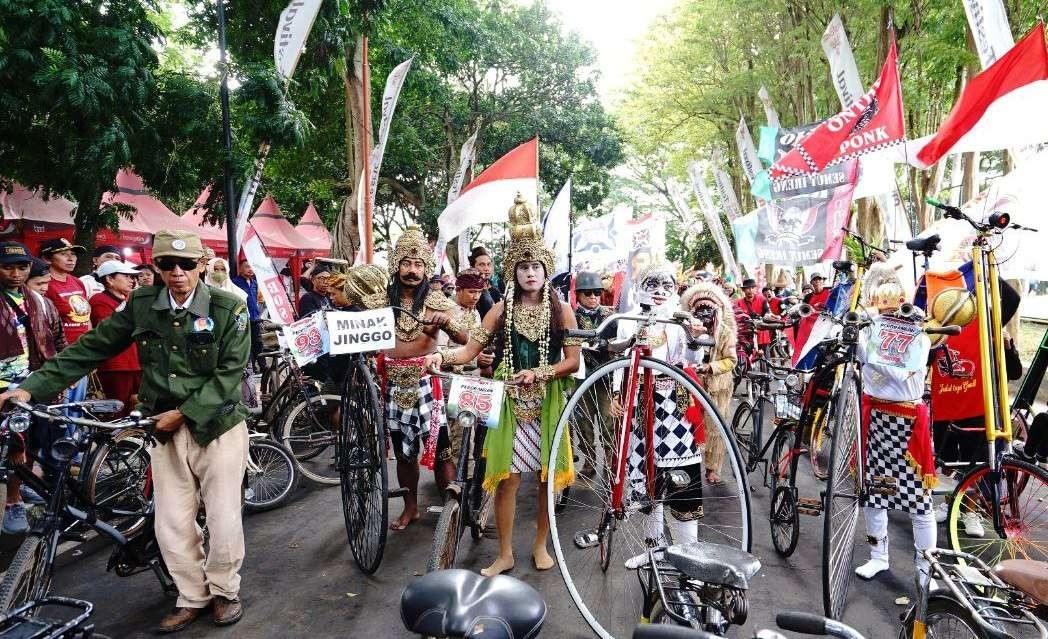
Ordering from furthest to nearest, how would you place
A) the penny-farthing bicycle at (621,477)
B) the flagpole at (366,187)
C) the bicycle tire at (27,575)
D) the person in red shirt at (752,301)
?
the person in red shirt at (752,301)
the flagpole at (366,187)
the penny-farthing bicycle at (621,477)
the bicycle tire at (27,575)

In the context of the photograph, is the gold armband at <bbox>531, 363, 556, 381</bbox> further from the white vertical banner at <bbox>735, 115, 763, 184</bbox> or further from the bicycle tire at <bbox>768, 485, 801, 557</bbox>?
the white vertical banner at <bbox>735, 115, 763, 184</bbox>

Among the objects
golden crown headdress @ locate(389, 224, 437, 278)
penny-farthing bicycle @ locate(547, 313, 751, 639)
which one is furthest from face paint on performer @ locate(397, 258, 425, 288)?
penny-farthing bicycle @ locate(547, 313, 751, 639)

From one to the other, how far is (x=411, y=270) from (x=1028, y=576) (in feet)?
12.3

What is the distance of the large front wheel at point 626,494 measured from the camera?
3.09 m

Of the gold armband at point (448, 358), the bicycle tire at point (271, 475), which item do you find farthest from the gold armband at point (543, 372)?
the bicycle tire at point (271, 475)

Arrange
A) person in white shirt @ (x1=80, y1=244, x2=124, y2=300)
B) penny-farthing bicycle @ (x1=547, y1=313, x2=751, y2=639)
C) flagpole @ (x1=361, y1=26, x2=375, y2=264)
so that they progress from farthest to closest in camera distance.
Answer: flagpole @ (x1=361, y1=26, x2=375, y2=264) < person in white shirt @ (x1=80, y1=244, x2=124, y2=300) < penny-farthing bicycle @ (x1=547, y1=313, x2=751, y2=639)

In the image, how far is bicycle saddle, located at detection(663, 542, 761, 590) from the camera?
6.54 feet

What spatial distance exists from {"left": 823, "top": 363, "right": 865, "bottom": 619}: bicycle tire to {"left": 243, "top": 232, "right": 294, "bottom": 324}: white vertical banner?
17.1 ft

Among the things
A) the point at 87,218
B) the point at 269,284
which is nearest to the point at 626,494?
the point at 269,284

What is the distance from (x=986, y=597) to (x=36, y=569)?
13.7ft

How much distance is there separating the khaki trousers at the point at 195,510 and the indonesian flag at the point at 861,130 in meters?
7.22

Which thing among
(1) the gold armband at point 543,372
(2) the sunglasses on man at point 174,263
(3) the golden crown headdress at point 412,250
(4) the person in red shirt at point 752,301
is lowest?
(1) the gold armband at point 543,372

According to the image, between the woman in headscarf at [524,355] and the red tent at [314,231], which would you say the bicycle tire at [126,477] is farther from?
the red tent at [314,231]

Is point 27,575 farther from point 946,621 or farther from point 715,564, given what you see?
point 946,621
